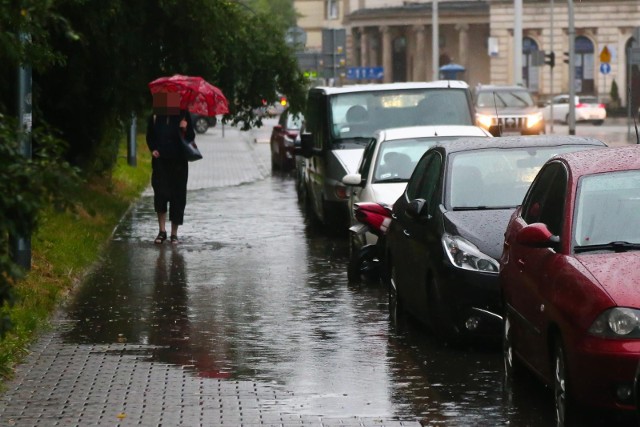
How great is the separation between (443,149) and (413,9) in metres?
102

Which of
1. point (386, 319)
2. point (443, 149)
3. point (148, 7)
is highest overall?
point (148, 7)

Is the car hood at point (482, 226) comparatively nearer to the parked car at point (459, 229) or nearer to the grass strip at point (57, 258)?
the parked car at point (459, 229)

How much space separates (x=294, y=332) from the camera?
11.8 m

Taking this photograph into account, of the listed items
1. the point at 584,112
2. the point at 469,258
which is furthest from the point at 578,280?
the point at 584,112

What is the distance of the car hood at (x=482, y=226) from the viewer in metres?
10.7

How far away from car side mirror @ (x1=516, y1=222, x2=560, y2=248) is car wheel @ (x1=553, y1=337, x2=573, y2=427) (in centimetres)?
58

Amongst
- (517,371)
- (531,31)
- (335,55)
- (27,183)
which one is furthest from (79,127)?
(531,31)

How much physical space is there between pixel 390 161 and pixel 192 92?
3.51 metres

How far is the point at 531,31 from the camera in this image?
10125cm

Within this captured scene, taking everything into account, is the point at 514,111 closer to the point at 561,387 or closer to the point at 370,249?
the point at 370,249

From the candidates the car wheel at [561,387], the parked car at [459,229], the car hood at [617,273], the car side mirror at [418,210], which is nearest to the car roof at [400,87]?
the parked car at [459,229]

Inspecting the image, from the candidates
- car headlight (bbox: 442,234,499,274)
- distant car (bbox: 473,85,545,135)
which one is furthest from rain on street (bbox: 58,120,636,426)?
distant car (bbox: 473,85,545,135)

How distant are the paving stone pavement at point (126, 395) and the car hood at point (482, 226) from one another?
2.01 metres

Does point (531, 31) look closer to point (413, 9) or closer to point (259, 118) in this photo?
point (413, 9)
